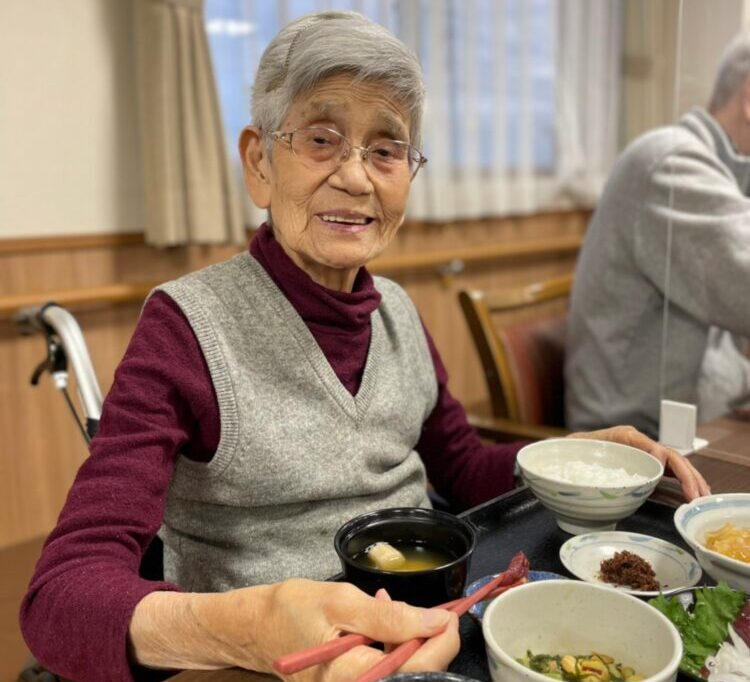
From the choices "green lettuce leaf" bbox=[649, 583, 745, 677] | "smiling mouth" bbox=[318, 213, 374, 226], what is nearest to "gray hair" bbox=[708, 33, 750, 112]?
"smiling mouth" bbox=[318, 213, 374, 226]

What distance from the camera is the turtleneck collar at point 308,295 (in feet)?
3.57

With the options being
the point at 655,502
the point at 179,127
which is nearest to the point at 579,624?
the point at 655,502

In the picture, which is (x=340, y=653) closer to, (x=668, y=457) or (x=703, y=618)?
(x=703, y=618)

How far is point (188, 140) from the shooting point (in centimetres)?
229

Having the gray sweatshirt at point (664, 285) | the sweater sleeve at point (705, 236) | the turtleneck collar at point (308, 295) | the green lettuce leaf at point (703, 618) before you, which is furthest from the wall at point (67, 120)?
the green lettuce leaf at point (703, 618)

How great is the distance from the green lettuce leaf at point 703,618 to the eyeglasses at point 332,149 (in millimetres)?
657

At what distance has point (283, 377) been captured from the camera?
3.44ft

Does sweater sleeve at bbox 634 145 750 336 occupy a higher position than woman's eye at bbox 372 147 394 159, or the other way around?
woman's eye at bbox 372 147 394 159

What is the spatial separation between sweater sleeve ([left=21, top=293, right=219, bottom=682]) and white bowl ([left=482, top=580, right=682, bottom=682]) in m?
0.34

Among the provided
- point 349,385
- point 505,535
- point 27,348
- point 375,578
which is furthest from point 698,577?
point 27,348

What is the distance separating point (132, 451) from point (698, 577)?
2.05 ft

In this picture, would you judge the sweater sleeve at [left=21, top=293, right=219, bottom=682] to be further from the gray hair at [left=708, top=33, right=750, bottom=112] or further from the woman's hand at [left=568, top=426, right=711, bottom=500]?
the gray hair at [left=708, top=33, right=750, bottom=112]

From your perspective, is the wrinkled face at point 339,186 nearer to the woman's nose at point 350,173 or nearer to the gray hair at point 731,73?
the woman's nose at point 350,173

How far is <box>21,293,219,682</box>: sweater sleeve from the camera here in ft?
2.39
